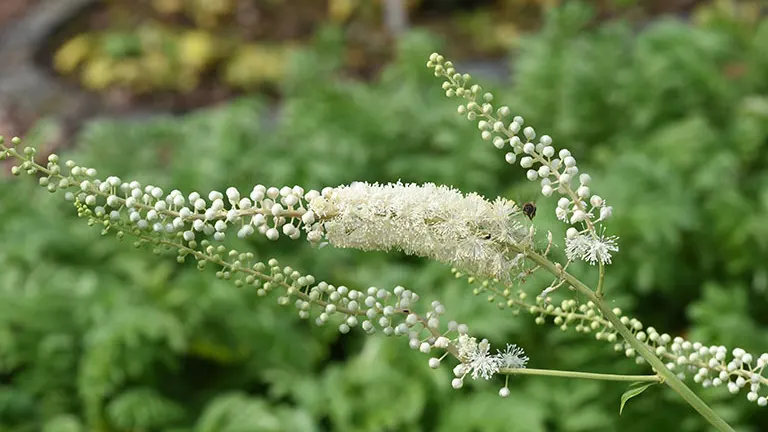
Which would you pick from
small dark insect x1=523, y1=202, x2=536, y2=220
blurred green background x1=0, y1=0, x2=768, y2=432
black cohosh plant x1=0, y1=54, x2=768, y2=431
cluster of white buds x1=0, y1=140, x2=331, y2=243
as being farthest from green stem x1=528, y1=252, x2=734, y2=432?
blurred green background x1=0, y1=0, x2=768, y2=432

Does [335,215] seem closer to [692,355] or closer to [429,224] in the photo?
[429,224]

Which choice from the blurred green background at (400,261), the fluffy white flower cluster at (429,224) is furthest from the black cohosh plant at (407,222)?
the blurred green background at (400,261)

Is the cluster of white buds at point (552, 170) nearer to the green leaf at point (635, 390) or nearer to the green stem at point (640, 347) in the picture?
the green stem at point (640, 347)

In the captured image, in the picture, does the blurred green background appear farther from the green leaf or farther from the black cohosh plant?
the black cohosh plant

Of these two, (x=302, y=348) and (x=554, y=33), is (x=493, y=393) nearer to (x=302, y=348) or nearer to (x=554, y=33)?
(x=302, y=348)

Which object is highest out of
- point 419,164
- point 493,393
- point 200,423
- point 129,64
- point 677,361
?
point 129,64

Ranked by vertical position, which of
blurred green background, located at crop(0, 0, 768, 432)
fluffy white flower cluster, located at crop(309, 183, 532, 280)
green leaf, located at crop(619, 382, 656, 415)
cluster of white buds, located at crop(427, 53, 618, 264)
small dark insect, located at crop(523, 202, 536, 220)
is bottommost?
green leaf, located at crop(619, 382, 656, 415)

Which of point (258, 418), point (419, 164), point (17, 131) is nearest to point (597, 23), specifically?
point (419, 164)
